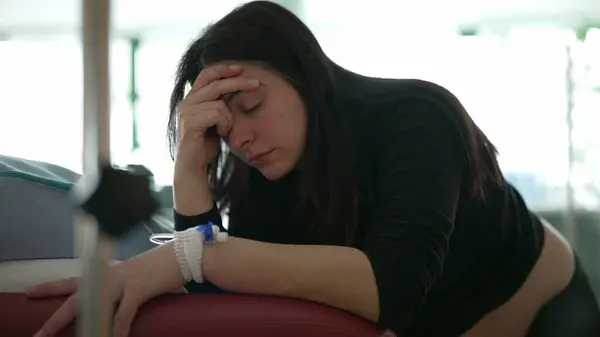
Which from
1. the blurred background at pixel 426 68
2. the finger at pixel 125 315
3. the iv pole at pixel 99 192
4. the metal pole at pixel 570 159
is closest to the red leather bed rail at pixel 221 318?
the finger at pixel 125 315

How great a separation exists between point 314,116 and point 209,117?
141 mm

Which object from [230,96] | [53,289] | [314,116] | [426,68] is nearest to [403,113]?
[314,116]

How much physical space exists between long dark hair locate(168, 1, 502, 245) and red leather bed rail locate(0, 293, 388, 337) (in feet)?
0.75

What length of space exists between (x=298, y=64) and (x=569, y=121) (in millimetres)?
1522

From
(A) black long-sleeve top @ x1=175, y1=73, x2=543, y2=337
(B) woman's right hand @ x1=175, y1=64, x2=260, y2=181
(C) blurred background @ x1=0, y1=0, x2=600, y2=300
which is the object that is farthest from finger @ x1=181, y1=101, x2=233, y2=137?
(C) blurred background @ x1=0, y1=0, x2=600, y2=300

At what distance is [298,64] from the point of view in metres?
0.91

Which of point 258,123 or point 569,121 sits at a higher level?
point 258,123

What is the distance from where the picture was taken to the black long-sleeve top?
757 mm

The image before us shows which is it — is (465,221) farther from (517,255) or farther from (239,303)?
(239,303)

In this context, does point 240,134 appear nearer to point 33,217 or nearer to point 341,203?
point 341,203

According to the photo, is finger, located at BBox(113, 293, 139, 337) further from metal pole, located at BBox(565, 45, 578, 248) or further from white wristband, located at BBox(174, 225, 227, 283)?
metal pole, located at BBox(565, 45, 578, 248)

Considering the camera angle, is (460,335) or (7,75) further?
(7,75)

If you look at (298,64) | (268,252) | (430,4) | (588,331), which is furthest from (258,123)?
A: (430,4)

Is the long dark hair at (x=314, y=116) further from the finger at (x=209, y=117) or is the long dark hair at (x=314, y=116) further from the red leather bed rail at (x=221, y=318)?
the red leather bed rail at (x=221, y=318)
